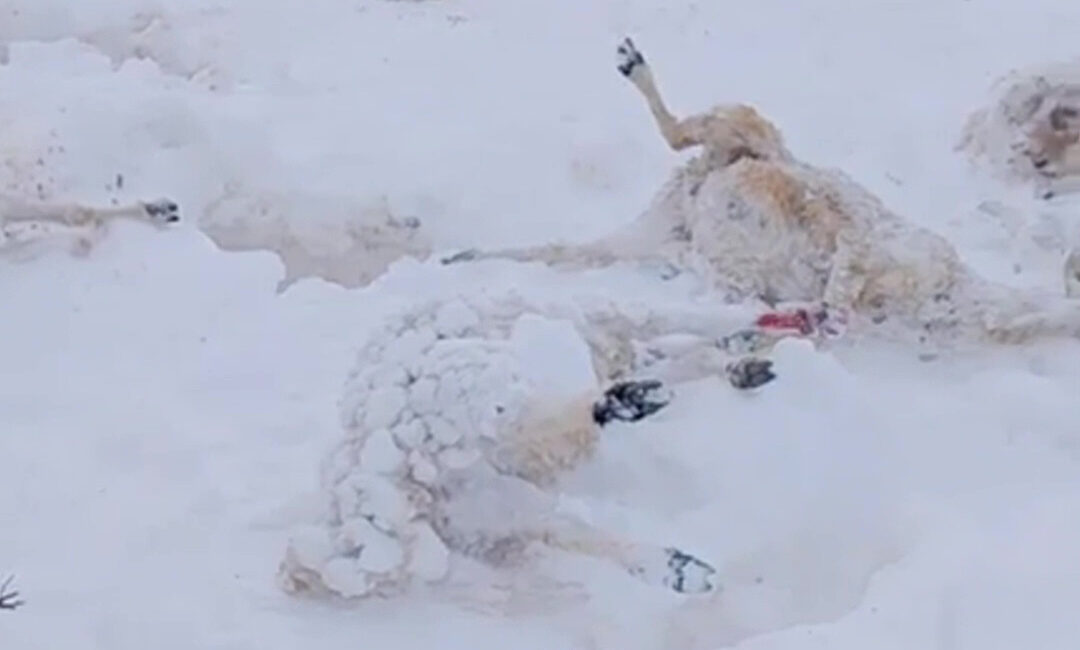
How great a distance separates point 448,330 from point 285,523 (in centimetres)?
56

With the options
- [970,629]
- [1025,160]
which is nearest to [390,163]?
[1025,160]

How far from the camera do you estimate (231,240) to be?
19.6 ft

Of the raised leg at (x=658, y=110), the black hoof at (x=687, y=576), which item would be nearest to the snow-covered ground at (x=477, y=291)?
the black hoof at (x=687, y=576)

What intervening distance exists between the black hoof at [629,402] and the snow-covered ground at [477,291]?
0.13m

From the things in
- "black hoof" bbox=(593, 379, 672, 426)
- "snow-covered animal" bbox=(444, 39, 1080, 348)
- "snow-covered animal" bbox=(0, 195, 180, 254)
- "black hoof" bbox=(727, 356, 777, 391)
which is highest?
"snow-covered animal" bbox=(0, 195, 180, 254)

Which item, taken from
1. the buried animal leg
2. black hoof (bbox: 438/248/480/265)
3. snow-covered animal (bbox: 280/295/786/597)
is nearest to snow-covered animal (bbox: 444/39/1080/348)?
Result: black hoof (bbox: 438/248/480/265)

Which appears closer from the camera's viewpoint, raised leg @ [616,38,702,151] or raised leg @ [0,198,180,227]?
raised leg @ [616,38,702,151]

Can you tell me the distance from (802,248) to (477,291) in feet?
2.76

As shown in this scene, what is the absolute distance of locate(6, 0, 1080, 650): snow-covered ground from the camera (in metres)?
4.12

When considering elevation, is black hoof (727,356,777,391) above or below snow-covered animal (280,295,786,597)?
above

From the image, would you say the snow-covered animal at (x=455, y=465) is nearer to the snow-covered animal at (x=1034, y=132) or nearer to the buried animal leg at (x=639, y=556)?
the buried animal leg at (x=639, y=556)

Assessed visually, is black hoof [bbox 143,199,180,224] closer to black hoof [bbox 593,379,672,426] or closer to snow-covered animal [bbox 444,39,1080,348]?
snow-covered animal [bbox 444,39,1080,348]

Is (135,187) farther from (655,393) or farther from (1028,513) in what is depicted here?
(1028,513)

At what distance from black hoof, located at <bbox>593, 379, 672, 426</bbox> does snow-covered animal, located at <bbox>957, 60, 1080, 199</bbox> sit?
181 cm
